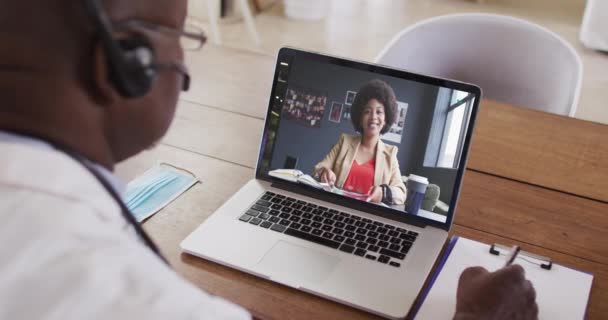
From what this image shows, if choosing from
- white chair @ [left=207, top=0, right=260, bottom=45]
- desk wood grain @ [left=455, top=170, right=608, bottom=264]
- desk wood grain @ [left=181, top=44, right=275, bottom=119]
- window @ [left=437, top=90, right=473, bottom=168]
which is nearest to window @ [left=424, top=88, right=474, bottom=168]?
window @ [left=437, top=90, right=473, bottom=168]

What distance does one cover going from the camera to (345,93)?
1145 millimetres

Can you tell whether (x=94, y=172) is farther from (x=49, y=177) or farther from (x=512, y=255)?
(x=512, y=255)

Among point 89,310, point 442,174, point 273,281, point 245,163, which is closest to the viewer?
point 89,310

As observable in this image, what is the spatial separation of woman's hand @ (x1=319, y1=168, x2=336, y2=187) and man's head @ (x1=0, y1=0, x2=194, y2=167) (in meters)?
0.51

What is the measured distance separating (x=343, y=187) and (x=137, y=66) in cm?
57

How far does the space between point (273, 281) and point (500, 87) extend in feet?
3.60

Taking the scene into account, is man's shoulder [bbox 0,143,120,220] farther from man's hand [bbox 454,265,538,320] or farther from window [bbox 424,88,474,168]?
window [bbox 424,88,474,168]

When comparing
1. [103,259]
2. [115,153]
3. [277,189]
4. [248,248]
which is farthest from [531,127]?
[103,259]

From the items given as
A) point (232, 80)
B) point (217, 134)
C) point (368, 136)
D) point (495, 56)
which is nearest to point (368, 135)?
point (368, 136)

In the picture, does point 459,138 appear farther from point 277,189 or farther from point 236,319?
point 236,319

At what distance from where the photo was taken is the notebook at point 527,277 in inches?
36.1

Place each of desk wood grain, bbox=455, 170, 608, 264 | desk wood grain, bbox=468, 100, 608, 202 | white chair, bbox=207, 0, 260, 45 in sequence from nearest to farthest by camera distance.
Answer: desk wood grain, bbox=455, 170, 608, 264
desk wood grain, bbox=468, 100, 608, 202
white chair, bbox=207, 0, 260, 45

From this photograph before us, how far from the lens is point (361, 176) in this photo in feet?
3.66

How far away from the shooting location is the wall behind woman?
3.62 feet
